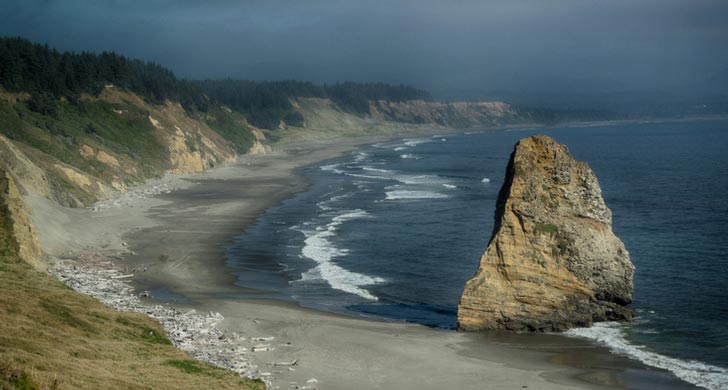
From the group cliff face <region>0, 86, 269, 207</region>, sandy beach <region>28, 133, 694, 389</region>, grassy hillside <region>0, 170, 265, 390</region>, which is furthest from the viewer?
cliff face <region>0, 86, 269, 207</region>

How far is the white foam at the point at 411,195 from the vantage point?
86681mm

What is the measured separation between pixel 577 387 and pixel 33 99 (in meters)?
87.5

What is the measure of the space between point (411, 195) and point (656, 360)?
2246 inches

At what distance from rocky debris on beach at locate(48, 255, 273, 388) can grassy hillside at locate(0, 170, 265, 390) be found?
4.84 ft

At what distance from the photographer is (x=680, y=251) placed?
53000mm

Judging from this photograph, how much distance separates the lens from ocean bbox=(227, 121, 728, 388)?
36.7m

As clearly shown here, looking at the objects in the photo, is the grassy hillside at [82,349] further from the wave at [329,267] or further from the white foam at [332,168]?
the white foam at [332,168]

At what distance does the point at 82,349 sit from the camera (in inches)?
1027

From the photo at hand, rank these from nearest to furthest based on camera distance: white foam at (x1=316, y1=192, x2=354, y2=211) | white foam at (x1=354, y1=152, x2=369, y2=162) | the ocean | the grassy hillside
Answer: the grassy hillside → the ocean → white foam at (x1=316, y1=192, x2=354, y2=211) → white foam at (x1=354, y1=152, x2=369, y2=162)

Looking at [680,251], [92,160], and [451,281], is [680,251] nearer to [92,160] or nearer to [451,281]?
[451,281]

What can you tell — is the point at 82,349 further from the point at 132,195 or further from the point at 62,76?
the point at 62,76

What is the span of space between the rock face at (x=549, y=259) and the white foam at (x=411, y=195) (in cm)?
4699

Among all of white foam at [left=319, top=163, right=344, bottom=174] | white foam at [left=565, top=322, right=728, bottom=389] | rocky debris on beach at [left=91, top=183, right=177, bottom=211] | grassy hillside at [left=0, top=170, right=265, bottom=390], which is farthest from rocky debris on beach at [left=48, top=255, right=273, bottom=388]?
white foam at [left=319, top=163, right=344, bottom=174]

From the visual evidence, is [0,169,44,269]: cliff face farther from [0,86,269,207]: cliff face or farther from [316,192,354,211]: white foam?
[316,192,354,211]: white foam
